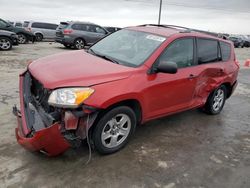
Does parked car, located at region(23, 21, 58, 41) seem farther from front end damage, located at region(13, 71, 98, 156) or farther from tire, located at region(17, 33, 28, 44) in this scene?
front end damage, located at region(13, 71, 98, 156)

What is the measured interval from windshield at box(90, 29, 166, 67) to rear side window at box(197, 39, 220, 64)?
37.7 inches

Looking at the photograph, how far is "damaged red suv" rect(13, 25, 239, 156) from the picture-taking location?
3014mm

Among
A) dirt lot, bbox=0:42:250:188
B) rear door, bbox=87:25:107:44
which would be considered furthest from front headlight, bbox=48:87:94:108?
rear door, bbox=87:25:107:44

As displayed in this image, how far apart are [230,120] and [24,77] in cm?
413

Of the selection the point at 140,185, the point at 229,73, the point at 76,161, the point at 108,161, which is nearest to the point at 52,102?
the point at 76,161

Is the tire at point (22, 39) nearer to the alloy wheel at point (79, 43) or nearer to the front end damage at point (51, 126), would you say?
the alloy wheel at point (79, 43)

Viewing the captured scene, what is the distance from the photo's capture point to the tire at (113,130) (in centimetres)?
326

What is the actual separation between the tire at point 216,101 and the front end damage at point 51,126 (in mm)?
3028

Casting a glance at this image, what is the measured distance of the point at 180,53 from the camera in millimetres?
4262

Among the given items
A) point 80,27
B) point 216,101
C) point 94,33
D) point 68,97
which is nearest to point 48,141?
point 68,97

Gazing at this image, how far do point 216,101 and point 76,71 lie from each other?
337 centimetres

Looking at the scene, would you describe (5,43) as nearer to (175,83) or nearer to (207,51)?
(207,51)

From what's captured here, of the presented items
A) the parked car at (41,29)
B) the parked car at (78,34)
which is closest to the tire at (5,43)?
the parked car at (78,34)

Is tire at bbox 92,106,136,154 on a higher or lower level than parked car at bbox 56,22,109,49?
lower
